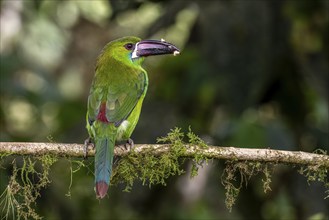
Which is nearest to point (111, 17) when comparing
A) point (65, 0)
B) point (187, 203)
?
point (65, 0)

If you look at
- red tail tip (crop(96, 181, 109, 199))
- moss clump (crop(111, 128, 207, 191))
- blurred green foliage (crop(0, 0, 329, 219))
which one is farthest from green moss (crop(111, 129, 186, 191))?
blurred green foliage (crop(0, 0, 329, 219))

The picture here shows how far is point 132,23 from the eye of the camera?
28.4 feet

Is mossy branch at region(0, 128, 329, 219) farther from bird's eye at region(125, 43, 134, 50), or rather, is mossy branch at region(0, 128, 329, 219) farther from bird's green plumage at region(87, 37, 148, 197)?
bird's eye at region(125, 43, 134, 50)

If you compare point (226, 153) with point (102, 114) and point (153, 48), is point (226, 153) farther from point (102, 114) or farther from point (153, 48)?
point (153, 48)

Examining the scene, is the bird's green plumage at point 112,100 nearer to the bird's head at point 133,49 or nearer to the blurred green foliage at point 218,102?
the bird's head at point 133,49

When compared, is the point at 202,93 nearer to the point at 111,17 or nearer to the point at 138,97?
the point at 111,17

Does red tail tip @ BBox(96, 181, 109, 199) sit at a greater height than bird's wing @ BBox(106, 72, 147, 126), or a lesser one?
lesser

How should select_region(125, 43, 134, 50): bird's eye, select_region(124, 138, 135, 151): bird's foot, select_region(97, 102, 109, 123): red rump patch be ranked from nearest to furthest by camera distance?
select_region(124, 138, 135, 151): bird's foot, select_region(97, 102, 109, 123): red rump patch, select_region(125, 43, 134, 50): bird's eye

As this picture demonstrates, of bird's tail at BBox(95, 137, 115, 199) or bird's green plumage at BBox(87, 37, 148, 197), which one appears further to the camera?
bird's green plumage at BBox(87, 37, 148, 197)

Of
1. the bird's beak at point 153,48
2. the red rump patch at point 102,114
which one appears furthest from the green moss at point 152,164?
the bird's beak at point 153,48

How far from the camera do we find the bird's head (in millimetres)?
4879

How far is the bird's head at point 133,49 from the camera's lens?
4.88 m

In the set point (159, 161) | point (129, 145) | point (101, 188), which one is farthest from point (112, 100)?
point (101, 188)

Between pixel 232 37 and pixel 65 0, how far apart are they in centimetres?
235
